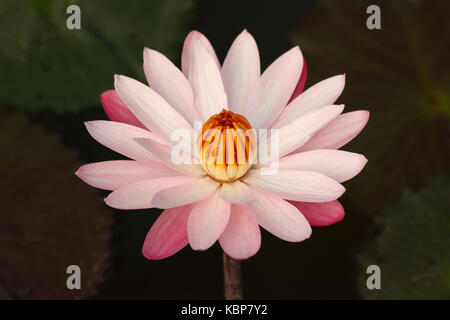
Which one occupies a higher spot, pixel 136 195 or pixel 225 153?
pixel 225 153

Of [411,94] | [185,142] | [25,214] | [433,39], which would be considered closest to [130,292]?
[25,214]

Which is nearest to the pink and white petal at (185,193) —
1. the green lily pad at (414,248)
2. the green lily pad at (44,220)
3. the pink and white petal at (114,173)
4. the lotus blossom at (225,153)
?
the lotus blossom at (225,153)

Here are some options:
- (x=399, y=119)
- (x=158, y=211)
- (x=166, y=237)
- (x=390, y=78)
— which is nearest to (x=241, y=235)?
(x=166, y=237)

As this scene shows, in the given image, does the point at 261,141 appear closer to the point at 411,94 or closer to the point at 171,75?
the point at 171,75

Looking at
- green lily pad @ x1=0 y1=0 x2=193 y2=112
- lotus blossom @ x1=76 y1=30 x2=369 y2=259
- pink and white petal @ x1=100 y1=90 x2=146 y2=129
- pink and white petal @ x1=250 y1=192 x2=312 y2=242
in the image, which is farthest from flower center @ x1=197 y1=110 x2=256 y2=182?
green lily pad @ x1=0 y1=0 x2=193 y2=112

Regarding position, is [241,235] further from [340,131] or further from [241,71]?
[241,71]

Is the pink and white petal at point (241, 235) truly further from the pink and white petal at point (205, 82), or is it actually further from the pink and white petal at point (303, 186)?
the pink and white petal at point (205, 82)

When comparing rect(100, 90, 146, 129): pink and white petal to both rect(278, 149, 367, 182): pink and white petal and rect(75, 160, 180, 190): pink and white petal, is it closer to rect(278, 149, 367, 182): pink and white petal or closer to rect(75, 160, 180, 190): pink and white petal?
rect(75, 160, 180, 190): pink and white petal
